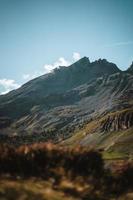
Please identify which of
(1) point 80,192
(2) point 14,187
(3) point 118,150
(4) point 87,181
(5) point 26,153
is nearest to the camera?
(2) point 14,187

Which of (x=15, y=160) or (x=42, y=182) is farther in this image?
(x=15, y=160)

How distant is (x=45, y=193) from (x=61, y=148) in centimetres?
578

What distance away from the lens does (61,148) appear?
74.6 ft

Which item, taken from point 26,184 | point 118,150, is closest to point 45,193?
point 26,184

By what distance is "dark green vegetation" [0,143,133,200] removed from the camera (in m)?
18.5

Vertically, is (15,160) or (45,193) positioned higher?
(15,160)

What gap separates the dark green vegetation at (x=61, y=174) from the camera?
18531 mm

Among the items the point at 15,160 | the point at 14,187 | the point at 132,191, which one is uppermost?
the point at 15,160

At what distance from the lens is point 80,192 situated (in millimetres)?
19062

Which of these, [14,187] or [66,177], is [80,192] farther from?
[14,187]

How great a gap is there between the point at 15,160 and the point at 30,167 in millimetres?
1042

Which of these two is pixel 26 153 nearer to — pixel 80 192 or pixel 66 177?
pixel 66 177

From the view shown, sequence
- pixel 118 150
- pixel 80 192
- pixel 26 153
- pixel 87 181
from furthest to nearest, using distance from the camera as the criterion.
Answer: pixel 118 150 → pixel 26 153 → pixel 87 181 → pixel 80 192

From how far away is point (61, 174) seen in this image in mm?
20500
